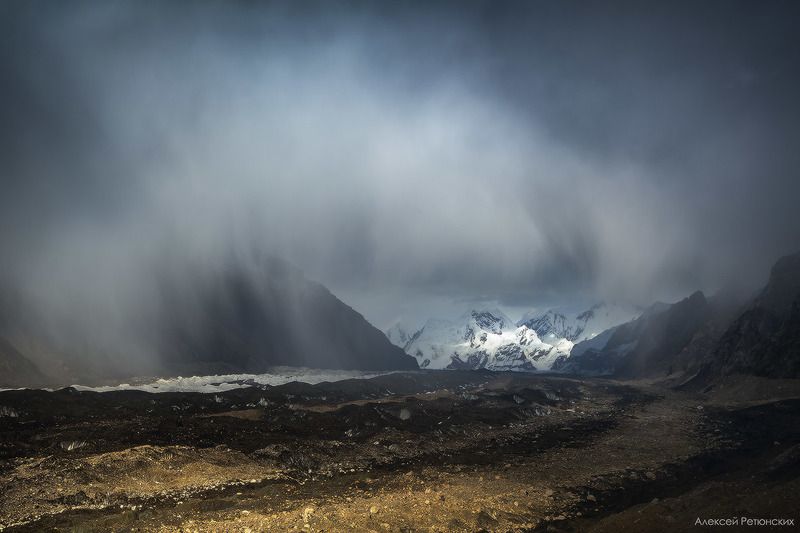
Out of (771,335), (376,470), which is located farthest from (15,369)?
(771,335)

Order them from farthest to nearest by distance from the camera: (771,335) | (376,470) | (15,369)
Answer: (771,335), (15,369), (376,470)

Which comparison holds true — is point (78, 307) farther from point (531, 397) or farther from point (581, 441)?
point (581, 441)

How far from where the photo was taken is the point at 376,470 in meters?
39.4

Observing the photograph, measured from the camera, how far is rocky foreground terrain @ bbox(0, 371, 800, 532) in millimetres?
25016

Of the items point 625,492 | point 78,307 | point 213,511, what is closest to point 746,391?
point 625,492

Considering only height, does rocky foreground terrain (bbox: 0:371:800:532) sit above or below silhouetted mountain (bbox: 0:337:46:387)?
below

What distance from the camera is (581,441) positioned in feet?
177

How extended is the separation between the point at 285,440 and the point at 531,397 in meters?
74.9

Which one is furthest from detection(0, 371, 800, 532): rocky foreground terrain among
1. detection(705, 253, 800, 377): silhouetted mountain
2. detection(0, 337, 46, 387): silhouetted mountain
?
detection(705, 253, 800, 377): silhouetted mountain

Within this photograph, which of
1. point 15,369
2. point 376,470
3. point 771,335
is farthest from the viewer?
point 771,335

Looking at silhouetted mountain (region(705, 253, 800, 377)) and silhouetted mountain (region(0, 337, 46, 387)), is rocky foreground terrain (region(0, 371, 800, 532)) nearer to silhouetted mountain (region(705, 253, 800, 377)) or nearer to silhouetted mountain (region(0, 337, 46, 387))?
silhouetted mountain (region(0, 337, 46, 387))

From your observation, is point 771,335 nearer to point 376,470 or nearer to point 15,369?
point 376,470

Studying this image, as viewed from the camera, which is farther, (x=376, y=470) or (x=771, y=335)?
(x=771, y=335)

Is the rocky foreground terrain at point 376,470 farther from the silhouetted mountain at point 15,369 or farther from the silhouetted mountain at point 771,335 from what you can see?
the silhouetted mountain at point 771,335
